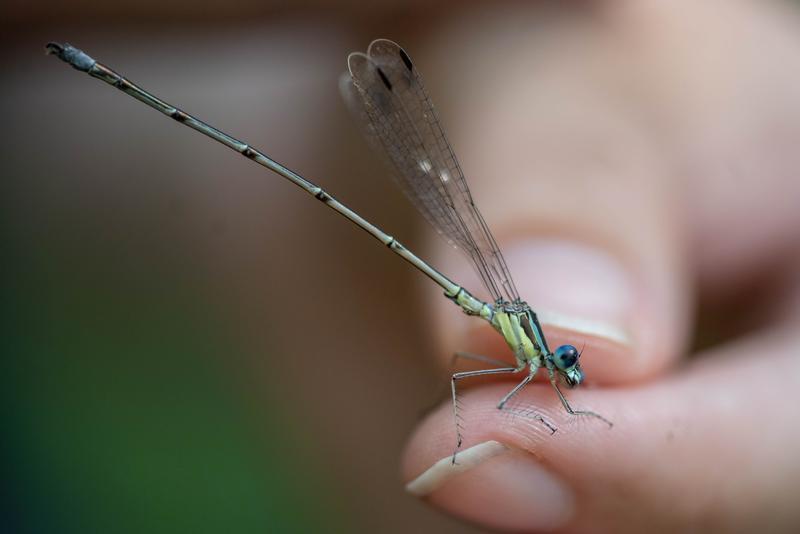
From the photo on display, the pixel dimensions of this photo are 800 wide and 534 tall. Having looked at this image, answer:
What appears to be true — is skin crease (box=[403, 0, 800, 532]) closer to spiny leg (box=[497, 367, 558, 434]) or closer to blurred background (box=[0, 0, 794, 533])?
spiny leg (box=[497, 367, 558, 434])

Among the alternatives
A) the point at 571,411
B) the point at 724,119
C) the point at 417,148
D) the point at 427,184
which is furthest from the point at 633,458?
the point at 724,119

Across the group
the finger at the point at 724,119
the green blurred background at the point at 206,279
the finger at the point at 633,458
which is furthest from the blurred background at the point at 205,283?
the finger at the point at 633,458

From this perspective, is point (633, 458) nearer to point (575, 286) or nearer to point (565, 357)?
point (565, 357)

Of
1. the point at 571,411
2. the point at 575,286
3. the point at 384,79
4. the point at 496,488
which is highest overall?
the point at 384,79

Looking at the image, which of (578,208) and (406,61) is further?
(406,61)

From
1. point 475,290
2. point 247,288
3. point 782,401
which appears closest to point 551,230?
point 475,290

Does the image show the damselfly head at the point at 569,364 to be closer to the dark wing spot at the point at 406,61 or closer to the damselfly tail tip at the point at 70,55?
the dark wing spot at the point at 406,61

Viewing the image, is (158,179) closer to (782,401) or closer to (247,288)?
(247,288)
